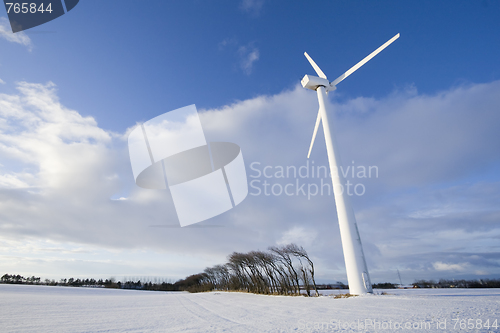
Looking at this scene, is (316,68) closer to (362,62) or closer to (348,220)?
(362,62)

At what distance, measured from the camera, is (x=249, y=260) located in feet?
193

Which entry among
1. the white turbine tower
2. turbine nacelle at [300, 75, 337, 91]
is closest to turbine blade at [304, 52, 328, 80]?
turbine nacelle at [300, 75, 337, 91]

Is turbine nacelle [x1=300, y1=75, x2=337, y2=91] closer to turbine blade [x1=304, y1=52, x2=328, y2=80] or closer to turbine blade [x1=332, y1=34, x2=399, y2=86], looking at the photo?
turbine blade [x1=332, y1=34, x2=399, y2=86]

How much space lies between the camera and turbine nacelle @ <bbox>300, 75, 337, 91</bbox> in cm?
2990

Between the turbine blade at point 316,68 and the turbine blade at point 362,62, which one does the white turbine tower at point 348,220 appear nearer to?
the turbine blade at point 362,62

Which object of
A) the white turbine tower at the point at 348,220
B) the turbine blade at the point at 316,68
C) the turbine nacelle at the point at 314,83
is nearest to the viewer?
the white turbine tower at the point at 348,220

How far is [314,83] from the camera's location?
30.0m

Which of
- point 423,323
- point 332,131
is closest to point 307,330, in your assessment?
point 423,323

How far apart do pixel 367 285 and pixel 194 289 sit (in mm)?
143124

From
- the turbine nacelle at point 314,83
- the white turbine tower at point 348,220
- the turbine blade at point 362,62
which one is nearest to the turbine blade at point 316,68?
the turbine nacelle at point 314,83

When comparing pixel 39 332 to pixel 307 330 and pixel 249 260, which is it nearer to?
pixel 307 330

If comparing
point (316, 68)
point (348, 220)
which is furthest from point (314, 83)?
point (348, 220)

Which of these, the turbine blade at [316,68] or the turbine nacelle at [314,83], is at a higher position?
the turbine blade at [316,68]

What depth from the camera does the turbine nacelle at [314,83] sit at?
29900 millimetres
